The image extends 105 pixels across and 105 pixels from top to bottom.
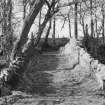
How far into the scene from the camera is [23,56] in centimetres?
970

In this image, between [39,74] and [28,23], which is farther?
[39,74]

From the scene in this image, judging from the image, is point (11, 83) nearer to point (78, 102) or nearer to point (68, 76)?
point (78, 102)

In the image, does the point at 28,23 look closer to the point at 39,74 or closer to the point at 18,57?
the point at 18,57

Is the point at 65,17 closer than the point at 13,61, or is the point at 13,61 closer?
the point at 13,61

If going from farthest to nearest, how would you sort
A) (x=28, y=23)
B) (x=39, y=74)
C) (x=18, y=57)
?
(x=39, y=74)
(x=18, y=57)
(x=28, y=23)

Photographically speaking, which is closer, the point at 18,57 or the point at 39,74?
the point at 18,57

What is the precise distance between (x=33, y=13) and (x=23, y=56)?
1.83 meters

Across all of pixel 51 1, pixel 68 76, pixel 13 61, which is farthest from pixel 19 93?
pixel 68 76

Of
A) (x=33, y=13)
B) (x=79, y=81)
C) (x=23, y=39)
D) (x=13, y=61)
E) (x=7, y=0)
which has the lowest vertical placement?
(x=79, y=81)

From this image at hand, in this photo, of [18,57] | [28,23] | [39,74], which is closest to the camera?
→ [28,23]

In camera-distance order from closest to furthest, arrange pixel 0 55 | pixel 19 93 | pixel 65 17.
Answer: pixel 19 93 → pixel 65 17 → pixel 0 55

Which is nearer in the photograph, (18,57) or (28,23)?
(28,23)

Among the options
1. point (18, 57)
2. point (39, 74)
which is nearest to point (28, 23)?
point (18, 57)

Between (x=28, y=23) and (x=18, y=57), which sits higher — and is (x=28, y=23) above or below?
above
